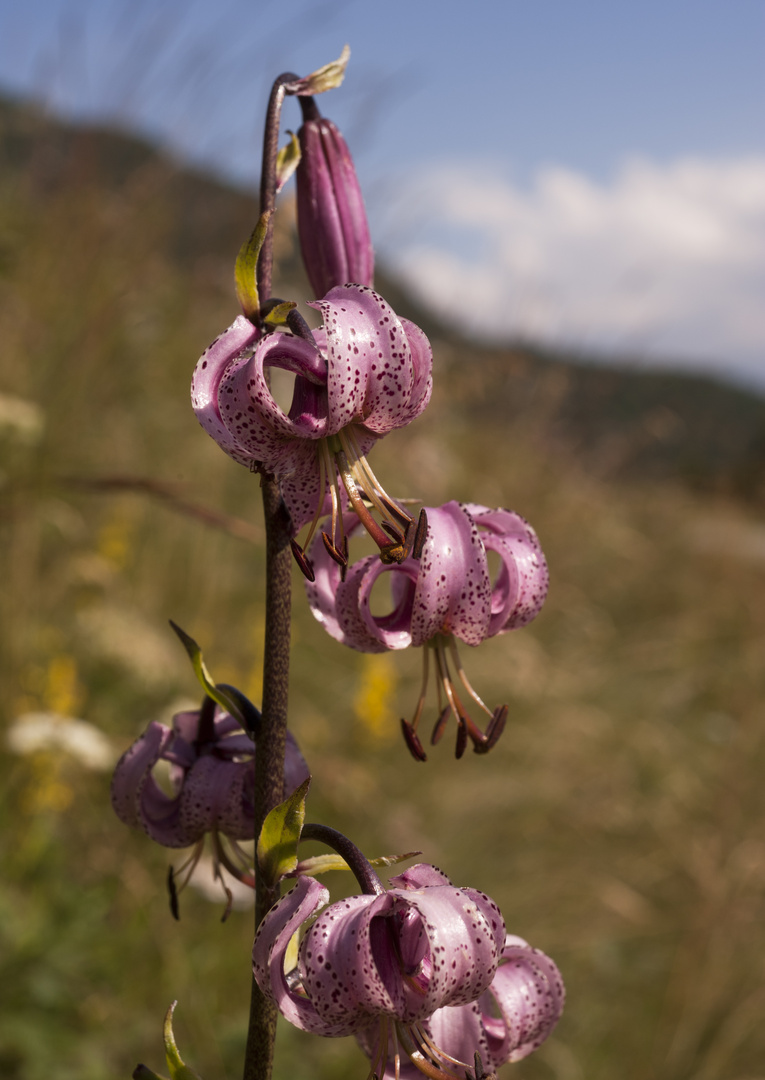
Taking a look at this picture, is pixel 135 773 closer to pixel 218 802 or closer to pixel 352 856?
pixel 218 802

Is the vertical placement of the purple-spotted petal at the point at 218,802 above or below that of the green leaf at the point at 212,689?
below

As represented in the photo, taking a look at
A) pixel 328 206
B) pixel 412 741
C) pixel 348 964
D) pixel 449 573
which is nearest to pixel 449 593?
pixel 449 573

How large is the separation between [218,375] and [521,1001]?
46 cm

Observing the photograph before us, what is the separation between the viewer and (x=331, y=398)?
545mm

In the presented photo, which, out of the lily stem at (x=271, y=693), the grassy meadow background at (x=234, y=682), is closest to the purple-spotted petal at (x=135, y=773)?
the lily stem at (x=271, y=693)

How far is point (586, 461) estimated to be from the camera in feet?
15.9

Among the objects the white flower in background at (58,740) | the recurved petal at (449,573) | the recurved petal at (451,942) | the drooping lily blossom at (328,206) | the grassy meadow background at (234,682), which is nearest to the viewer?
the recurved petal at (451,942)

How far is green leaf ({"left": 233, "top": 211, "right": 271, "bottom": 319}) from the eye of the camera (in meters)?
0.54

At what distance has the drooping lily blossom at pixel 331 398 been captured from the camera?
0.54 m

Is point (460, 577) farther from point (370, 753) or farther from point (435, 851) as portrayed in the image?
point (370, 753)

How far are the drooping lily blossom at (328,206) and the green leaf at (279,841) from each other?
406 mm

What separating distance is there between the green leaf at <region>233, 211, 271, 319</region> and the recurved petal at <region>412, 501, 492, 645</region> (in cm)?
17

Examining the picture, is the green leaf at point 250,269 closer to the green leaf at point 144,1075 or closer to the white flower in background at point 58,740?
the green leaf at point 144,1075

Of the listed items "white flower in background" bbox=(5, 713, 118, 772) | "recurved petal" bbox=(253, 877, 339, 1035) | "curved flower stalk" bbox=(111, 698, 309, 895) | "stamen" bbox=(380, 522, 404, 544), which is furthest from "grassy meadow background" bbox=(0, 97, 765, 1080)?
"recurved petal" bbox=(253, 877, 339, 1035)
